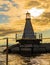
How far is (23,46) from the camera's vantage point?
Answer: 5022 centimetres

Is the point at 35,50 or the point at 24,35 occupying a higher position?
the point at 24,35

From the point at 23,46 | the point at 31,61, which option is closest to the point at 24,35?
the point at 23,46

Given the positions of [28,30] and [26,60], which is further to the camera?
[28,30]

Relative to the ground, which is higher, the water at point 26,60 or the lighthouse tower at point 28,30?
the lighthouse tower at point 28,30

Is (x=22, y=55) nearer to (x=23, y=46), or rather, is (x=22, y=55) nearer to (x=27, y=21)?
(x=23, y=46)

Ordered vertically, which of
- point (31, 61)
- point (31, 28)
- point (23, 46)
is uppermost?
point (31, 28)

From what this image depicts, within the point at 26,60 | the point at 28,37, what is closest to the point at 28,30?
the point at 28,37

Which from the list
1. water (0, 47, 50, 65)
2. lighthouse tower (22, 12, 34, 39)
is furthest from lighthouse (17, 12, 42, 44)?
water (0, 47, 50, 65)

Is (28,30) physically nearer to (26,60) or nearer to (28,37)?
(28,37)

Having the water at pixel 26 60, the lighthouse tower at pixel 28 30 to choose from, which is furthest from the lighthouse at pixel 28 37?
the water at pixel 26 60

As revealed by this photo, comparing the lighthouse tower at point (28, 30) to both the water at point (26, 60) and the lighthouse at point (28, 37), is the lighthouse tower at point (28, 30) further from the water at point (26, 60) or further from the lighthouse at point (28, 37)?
the water at point (26, 60)

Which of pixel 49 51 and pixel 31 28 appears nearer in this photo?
pixel 49 51

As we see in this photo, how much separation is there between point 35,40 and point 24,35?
296 centimetres

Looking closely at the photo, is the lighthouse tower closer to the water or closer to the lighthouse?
the lighthouse
